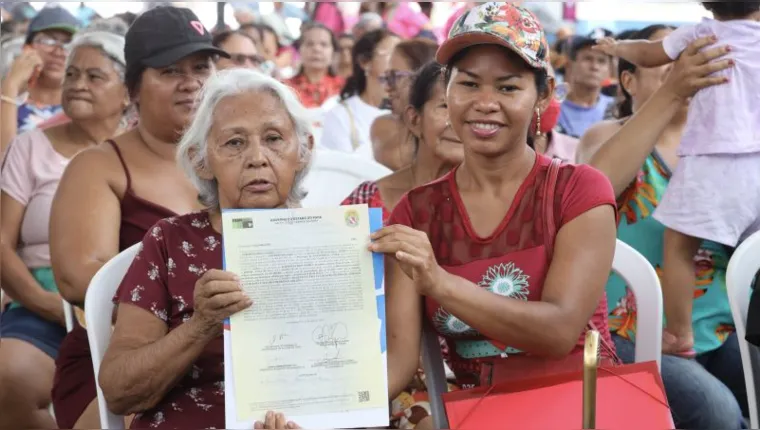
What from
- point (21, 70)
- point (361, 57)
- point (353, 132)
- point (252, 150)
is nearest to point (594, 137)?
point (252, 150)

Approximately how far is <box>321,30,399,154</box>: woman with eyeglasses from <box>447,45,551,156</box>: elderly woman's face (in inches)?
139

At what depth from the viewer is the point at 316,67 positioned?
8070 millimetres

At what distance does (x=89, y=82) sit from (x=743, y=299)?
2.89 m

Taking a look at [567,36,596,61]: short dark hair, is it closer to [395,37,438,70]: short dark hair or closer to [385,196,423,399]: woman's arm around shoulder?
[395,37,438,70]: short dark hair

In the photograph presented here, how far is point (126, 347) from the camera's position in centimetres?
243

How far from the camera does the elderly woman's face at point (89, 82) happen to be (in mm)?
4246

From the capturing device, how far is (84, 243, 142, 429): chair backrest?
8.47 ft

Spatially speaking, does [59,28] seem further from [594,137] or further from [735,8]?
[735,8]

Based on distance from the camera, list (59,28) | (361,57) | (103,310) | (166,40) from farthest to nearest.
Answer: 1. (361,57)
2. (59,28)
3. (166,40)
4. (103,310)

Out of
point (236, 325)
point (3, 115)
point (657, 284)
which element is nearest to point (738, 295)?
point (657, 284)

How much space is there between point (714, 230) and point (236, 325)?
5.64ft

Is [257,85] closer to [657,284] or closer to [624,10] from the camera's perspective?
[657,284]

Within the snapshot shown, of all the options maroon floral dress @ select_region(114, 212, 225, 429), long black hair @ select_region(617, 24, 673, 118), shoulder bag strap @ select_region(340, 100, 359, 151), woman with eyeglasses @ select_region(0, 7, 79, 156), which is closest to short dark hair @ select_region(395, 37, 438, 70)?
long black hair @ select_region(617, 24, 673, 118)

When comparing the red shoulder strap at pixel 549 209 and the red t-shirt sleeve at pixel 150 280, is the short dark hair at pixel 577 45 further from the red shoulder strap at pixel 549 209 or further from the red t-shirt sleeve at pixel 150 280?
the red t-shirt sleeve at pixel 150 280
